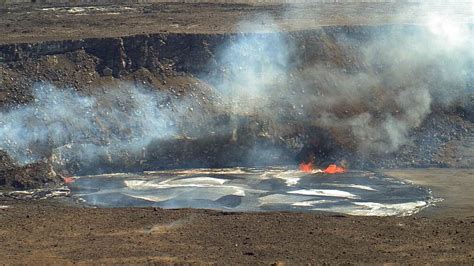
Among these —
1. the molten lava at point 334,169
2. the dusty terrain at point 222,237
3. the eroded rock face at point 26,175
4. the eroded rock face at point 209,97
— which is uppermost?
the eroded rock face at point 209,97

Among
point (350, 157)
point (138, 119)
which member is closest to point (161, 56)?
point (138, 119)

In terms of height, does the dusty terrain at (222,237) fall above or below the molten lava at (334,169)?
below

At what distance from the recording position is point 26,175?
3144 cm

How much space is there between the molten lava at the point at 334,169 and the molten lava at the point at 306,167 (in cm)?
77

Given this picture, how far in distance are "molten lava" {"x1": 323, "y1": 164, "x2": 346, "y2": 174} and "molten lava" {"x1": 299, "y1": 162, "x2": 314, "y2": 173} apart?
773 mm

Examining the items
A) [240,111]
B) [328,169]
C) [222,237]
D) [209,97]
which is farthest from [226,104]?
[222,237]

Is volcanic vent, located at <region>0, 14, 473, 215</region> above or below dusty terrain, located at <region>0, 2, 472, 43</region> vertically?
below

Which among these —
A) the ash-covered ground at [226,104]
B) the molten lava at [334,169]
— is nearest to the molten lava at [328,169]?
the molten lava at [334,169]

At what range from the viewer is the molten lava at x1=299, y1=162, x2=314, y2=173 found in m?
34.7

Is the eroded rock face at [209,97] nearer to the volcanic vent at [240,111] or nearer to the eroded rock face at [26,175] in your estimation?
the volcanic vent at [240,111]

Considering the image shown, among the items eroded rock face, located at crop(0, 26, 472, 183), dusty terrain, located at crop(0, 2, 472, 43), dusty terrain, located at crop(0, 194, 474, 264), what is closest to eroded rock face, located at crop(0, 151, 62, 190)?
eroded rock face, located at crop(0, 26, 472, 183)

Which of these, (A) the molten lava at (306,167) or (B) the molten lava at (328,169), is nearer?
(B) the molten lava at (328,169)

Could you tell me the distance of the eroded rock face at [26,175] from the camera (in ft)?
102

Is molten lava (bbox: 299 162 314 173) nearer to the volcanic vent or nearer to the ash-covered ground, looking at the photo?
the volcanic vent
